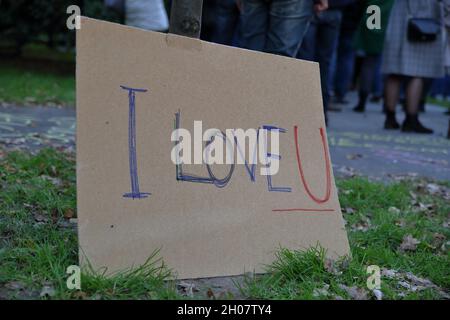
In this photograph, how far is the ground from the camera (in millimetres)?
2199

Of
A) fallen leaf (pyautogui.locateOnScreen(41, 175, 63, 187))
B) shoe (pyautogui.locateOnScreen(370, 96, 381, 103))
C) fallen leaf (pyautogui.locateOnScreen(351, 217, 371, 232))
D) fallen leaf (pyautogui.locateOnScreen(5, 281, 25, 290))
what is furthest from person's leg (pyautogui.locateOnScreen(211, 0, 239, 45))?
shoe (pyautogui.locateOnScreen(370, 96, 381, 103))

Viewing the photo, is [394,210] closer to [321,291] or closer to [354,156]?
[321,291]

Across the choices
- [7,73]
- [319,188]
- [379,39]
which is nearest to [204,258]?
[319,188]

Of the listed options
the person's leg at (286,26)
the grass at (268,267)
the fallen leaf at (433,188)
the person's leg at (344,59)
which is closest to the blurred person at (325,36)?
the fallen leaf at (433,188)

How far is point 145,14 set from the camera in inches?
293

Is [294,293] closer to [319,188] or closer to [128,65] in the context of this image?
[319,188]

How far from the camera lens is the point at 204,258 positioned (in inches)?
93.7

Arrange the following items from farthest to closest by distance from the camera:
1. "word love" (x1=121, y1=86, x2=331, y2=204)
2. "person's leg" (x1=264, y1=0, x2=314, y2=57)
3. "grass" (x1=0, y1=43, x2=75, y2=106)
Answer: "grass" (x1=0, y1=43, x2=75, y2=106), "person's leg" (x1=264, y1=0, x2=314, y2=57), "word love" (x1=121, y1=86, x2=331, y2=204)

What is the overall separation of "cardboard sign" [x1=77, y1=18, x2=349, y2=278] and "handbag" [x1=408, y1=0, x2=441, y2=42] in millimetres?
4114

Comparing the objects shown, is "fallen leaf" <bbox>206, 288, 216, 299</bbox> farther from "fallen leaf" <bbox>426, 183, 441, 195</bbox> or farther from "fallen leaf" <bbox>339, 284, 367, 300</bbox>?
"fallen leaf" <bbox>426, 183, 441, 195</bbox>

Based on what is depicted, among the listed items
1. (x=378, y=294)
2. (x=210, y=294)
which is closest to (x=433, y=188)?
(x=378, y=294)

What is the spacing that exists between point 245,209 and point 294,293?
392 mm

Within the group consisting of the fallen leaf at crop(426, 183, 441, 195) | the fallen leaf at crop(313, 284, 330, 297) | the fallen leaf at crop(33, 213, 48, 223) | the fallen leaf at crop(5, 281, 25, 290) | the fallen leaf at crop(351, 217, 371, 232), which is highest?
the fallen leaf at crop(33, 213, 48, 223)

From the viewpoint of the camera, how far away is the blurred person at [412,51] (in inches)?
259
